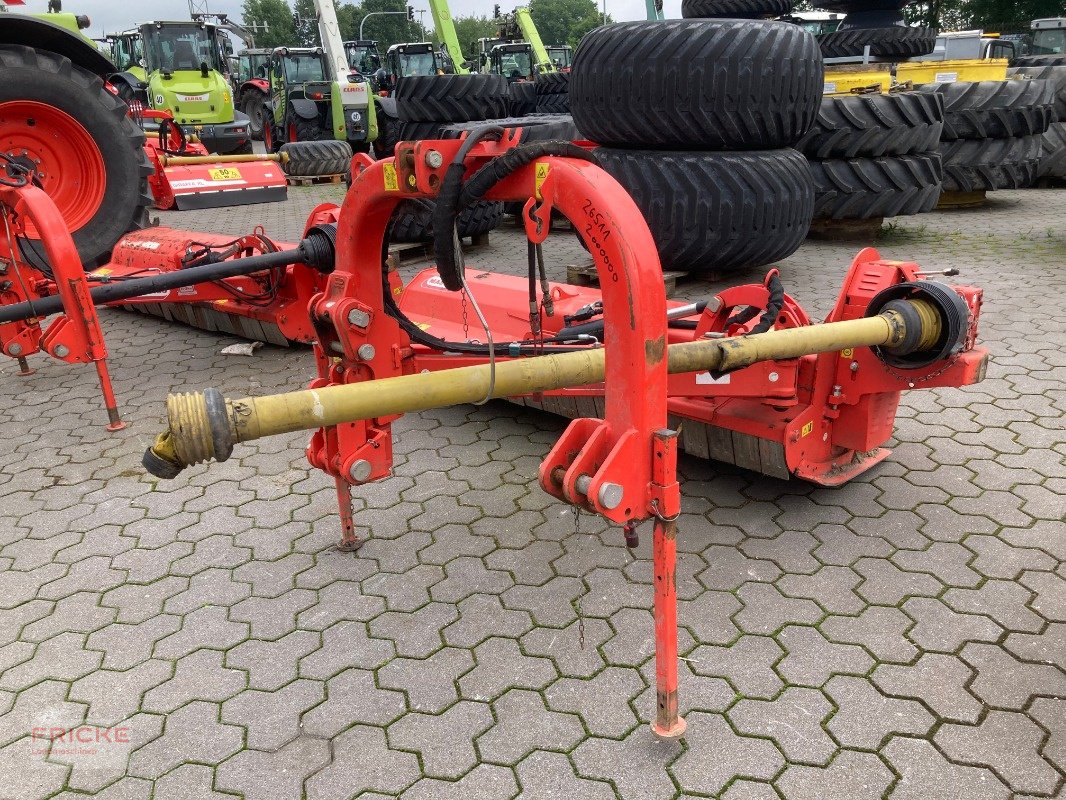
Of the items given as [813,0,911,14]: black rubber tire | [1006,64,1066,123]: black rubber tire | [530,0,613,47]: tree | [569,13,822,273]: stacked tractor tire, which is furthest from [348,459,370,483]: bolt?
[530,0,613,47]: tree

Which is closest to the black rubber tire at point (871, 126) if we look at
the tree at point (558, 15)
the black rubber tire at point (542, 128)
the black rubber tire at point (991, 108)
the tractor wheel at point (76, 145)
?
the black rubber tire at point (991, 108)

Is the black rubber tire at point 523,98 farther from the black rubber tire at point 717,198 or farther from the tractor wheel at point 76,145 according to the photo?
the tractor wheel at point 76,145

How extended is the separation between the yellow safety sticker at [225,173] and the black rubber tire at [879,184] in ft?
15.7

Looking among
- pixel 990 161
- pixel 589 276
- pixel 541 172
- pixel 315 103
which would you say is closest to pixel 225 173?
pixel 589 276

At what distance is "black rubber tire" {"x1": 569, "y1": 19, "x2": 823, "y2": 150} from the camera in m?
4.69

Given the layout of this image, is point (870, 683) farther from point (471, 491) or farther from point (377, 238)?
point (377, 238)

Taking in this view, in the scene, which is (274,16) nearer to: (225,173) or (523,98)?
(523,98)

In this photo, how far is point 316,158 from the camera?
1212cm

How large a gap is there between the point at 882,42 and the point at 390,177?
9097mm

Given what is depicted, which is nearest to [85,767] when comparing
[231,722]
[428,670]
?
[231,722]

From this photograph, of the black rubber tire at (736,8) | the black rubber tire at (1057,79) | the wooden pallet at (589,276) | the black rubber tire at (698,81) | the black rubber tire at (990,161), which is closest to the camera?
the black rubber tire at (698,81)

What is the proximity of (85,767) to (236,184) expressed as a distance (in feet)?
19.0

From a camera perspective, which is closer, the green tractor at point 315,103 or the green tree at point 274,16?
the green tractor at point 315,103

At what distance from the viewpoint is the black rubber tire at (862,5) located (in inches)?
376
